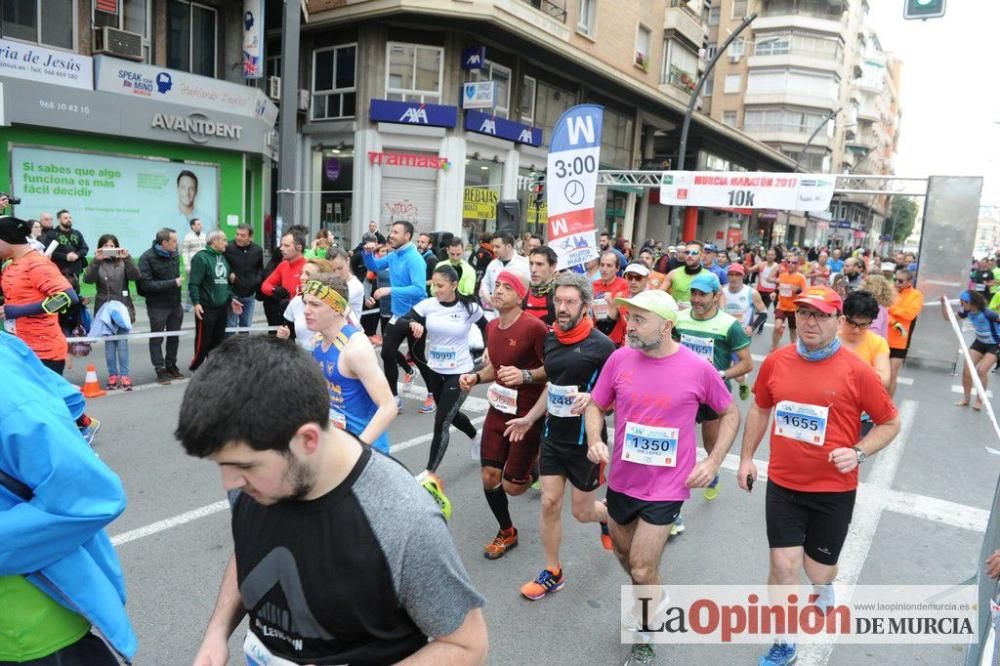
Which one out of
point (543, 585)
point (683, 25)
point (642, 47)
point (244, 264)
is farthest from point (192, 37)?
point (683, 25)

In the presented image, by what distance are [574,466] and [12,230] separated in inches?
176

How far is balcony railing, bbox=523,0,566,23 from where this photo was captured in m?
22.0

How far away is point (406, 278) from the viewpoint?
8.09 metres

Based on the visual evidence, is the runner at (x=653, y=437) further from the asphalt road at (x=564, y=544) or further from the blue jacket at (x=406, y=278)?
the blue jacket at (x=406, y=278)

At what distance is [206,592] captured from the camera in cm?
381

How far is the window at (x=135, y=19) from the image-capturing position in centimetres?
1462

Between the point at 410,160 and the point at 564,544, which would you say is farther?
the point at 410,160

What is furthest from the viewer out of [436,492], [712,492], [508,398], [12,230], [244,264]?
[244,264]

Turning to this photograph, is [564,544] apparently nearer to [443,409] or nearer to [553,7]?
[443,409]

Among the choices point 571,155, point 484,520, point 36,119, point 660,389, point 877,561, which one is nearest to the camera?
point 660,389

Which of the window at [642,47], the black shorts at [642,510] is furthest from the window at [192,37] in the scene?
the window at [642,47]

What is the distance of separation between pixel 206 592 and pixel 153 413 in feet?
13.3

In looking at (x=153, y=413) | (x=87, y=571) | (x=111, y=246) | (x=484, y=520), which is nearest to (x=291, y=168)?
(x=111, y=246)

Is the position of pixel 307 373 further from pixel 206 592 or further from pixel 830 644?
pixel 830 644
